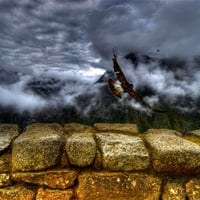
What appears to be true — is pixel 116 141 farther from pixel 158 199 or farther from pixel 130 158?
pixel 158 199

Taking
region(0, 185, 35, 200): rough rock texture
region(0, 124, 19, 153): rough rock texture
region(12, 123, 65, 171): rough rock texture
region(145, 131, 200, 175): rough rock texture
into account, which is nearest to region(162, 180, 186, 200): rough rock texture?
region(145, 131, 200, 175): rough rock texture

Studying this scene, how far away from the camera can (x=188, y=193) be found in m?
3.42

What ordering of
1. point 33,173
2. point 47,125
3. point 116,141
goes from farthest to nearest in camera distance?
1. point 47,125
2. point 116,141
3. point 33,173

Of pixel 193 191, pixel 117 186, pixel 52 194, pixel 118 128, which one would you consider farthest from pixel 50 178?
pixel 193 191

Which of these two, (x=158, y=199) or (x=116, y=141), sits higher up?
(x=116, y=141)

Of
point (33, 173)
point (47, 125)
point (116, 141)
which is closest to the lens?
point (33, 173)

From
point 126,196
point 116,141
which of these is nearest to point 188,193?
point 126,196

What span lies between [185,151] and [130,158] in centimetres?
59

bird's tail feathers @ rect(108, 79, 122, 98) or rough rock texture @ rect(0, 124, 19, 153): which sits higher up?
bird's tail feathers @ rect(108, 79, 122, 98)

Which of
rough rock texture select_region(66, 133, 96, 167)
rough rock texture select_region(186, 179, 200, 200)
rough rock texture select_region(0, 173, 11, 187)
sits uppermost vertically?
rough rock texture select_region(66, 133, 96, 167)

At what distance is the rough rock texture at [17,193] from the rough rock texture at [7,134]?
1.37 ft

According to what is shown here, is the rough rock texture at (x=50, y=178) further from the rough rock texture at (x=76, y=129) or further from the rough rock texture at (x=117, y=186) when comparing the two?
the rough rock texture at (x=76, y=129)

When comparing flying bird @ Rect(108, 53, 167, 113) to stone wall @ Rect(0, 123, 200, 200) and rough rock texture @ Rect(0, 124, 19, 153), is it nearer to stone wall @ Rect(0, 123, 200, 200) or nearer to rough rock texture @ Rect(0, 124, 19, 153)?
stone wall @ Rect(0, 123, 200, 200)

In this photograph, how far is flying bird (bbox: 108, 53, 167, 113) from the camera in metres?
3.19
